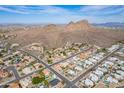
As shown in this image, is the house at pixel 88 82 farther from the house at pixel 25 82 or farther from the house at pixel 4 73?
the house at pixel 4 73

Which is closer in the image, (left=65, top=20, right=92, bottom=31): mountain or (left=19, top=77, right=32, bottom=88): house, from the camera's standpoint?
(left=19, top=77, right=32, bottom=88): house

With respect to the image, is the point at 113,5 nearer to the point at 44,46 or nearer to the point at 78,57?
the point at 78,57

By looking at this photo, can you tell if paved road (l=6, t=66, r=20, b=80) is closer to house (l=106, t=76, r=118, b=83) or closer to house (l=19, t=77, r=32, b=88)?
house (l=19, t=77, r=32, b=88)

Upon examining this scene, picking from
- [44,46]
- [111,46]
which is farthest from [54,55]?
[111,46]

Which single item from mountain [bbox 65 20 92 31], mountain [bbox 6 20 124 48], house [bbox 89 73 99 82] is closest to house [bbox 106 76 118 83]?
house [bbox 89 73 99 82]

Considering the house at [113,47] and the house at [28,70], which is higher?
the house at [113,47]

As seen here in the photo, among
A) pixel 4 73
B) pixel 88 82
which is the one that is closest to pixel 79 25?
pixel 88 82

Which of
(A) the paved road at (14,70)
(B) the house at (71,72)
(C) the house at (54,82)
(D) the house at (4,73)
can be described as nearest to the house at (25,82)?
(A) the paved road at (14,70)

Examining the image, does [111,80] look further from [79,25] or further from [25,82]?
[25,82]
